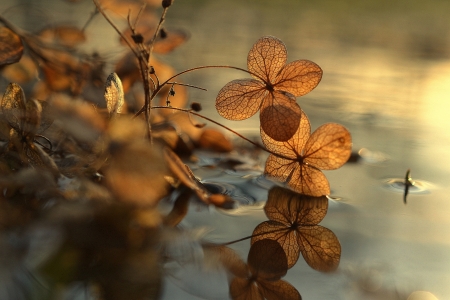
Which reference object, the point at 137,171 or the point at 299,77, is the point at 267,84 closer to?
the point at 299,77

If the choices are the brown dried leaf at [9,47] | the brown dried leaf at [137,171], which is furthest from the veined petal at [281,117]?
the brown dried leaf at [9,47]

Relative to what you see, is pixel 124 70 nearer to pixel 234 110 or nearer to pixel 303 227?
pixel 234 110

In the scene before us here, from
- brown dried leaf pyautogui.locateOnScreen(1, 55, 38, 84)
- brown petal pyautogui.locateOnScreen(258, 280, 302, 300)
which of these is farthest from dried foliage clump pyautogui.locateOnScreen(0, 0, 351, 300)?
brown dried leaf pyautogui.locateOnScreen(1, 55, 38, 84)

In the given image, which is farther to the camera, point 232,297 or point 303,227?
point 303,227

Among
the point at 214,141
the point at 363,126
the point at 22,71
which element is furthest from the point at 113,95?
the point at 363,126

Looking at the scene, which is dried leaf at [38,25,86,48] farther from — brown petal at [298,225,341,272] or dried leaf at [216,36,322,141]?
brown petal at [298,225,341,272]

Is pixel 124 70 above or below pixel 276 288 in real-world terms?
above

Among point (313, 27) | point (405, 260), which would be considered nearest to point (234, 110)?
point (405, 260)

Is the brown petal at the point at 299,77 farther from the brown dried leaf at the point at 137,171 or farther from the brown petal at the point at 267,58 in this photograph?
the brown dried leaf at the point at 137,171
